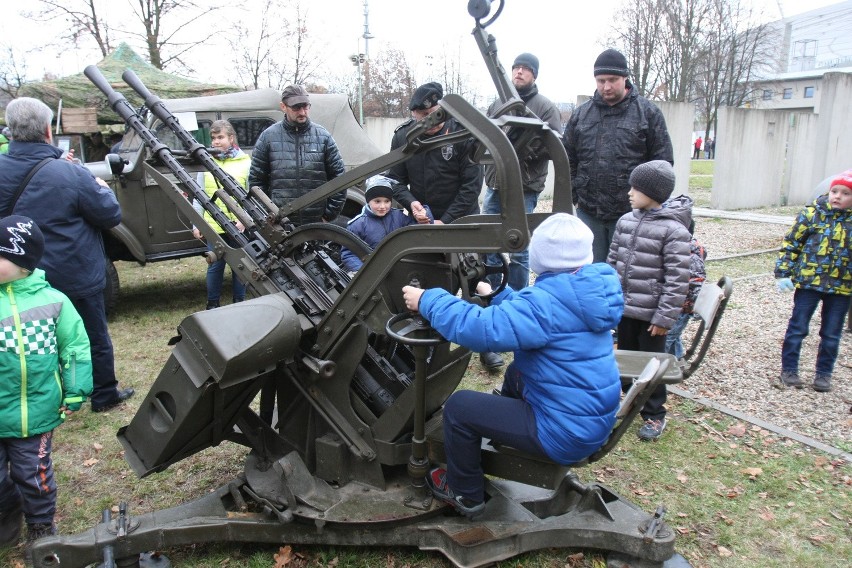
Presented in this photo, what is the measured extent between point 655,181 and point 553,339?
1.98 meters

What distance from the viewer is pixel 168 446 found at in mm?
3068

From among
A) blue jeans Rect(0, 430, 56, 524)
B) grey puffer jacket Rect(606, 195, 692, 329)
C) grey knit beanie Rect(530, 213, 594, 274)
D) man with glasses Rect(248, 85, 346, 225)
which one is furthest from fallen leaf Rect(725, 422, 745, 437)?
blue jeans Rect(0, 430, 56, 524)

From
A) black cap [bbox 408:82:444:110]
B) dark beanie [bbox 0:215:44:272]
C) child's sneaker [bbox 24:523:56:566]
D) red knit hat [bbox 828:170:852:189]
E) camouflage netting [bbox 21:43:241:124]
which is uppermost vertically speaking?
camouflage netting [bbox 21:43:241:124]

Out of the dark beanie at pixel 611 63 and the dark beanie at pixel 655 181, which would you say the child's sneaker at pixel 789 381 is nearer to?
the dark beanie at pixel 655 181

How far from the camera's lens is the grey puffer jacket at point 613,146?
498cm

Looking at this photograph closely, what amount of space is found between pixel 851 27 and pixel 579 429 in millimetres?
79404

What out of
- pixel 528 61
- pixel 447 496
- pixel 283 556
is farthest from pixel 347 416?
pixel 528 61

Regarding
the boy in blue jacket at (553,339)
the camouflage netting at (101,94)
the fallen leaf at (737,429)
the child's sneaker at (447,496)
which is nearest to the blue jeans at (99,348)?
the child's sneaker at (447,496)

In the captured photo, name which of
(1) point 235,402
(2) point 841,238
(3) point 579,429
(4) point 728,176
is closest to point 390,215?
(1) point 235,402

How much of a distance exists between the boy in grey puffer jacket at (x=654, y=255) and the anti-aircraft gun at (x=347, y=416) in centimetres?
130

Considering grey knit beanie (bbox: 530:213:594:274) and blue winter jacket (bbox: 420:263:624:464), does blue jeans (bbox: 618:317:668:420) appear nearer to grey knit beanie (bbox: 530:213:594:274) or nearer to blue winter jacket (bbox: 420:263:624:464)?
blue winter jacket (bbox: 420:263:624:464)

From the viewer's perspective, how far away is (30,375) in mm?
3207

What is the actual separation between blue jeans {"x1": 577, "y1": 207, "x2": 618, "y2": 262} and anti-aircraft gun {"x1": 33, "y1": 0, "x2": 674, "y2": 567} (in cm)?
229

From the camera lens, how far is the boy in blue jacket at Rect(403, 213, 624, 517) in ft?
8.47
